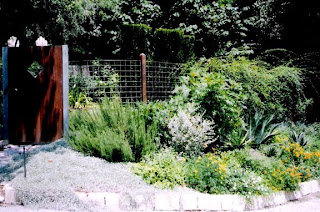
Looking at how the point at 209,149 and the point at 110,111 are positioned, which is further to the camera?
the point at 209,149

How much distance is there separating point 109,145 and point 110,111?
0.72 metres

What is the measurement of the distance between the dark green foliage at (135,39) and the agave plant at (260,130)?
4.03 m

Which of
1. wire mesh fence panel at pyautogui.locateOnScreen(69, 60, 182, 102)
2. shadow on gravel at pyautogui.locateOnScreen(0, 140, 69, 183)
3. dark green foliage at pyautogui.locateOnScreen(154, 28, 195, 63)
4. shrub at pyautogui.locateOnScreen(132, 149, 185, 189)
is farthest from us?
dark green foliage at pyautogui.locateOnScreen(154, 28, 195, 63)

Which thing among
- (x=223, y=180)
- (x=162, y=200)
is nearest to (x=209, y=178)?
(x=223, y=180)

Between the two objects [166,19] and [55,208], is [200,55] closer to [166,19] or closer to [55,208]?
[166,19]

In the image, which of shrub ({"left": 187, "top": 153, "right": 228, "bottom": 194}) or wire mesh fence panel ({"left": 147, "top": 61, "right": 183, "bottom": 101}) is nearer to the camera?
shrub ({"left": 187, "top": 153, "right": 228, "bottom": 194})

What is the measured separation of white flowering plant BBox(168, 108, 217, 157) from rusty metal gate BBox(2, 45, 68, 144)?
2115mm

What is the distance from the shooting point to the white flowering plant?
15.2ft

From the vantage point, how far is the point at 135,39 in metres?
8.64

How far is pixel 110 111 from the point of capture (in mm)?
4941

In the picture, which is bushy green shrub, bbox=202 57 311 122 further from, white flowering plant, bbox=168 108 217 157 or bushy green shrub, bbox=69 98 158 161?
bushy green shrub, bbox=69 98 158 161

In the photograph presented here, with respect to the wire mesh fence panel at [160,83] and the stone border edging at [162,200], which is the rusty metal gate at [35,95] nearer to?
the stone border edging at [162,200]

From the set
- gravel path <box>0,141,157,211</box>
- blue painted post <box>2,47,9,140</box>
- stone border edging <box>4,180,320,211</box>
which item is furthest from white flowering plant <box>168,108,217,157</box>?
blue painted post <box>2,47,9,140</box>

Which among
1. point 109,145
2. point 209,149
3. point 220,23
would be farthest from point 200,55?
point 109,145
